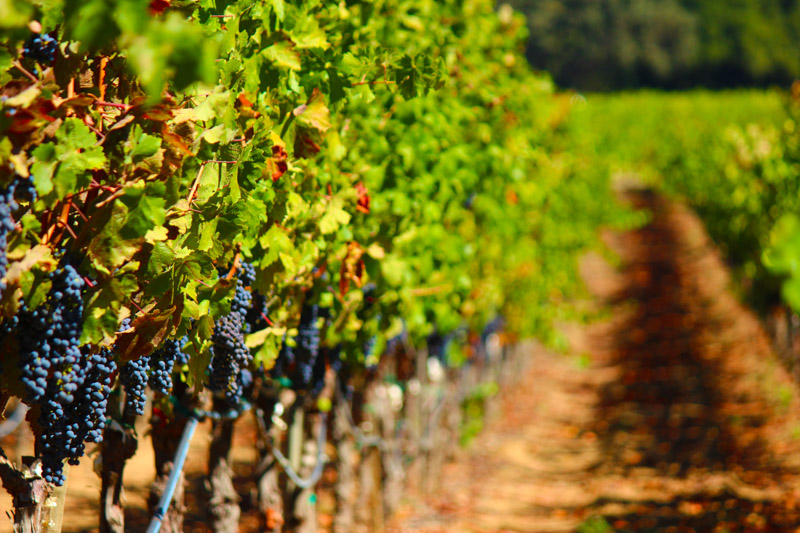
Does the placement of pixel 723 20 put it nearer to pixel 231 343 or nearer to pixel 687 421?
pixel 687 421

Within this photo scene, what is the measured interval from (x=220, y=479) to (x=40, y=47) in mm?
2626

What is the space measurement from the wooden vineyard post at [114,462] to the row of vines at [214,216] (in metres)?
0.01

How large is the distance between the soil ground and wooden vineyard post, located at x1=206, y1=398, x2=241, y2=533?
0.68 m

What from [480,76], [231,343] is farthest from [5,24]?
[480,76]

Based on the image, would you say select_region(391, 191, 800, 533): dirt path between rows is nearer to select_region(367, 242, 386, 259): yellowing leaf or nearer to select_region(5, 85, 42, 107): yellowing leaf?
select_region(367, 242, 386, 259): yellowing leaf

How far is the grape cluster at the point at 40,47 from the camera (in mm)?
2117

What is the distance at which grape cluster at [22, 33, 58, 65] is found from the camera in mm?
2117

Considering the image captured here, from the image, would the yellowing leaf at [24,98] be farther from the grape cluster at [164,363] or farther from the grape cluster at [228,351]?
the grape cluster at [228,351]

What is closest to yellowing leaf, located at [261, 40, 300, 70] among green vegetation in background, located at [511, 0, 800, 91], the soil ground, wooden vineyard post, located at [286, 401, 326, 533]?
the soil ground

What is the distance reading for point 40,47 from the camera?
2.14m

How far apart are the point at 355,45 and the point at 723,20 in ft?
345

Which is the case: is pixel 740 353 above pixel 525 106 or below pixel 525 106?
below

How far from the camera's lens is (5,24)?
5.20ft

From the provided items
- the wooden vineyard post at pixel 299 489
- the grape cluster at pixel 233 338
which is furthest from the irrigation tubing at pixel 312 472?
the grape cluster at pixel 233 338
